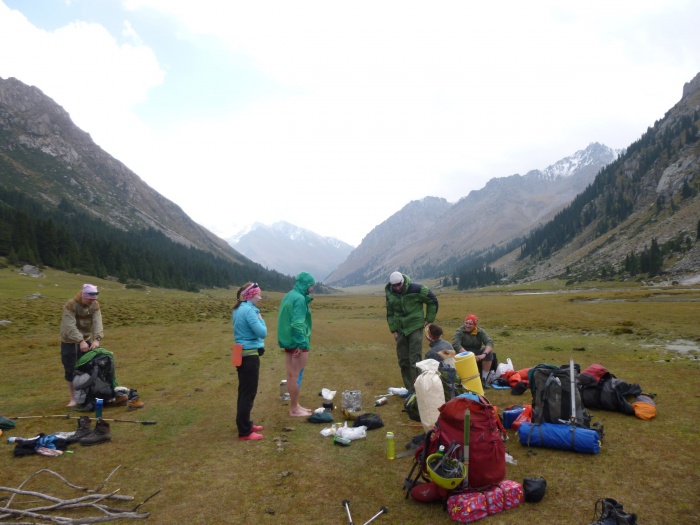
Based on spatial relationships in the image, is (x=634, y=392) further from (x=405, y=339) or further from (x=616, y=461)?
(x=405, y=339)

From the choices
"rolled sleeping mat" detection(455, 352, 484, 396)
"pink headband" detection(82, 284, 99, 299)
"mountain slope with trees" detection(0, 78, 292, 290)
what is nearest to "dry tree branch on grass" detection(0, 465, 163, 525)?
"pink headband" detection(82, 284, 99, 299)

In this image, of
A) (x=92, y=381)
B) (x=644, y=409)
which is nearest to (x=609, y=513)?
(x=644, y=409)

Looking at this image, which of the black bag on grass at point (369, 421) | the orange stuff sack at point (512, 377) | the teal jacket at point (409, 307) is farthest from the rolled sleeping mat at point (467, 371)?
the orange stuff sack at point (512, 377)

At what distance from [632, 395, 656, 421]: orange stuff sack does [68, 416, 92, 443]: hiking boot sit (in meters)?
13.2

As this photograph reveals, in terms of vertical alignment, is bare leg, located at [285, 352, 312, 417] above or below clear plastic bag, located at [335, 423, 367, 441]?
above

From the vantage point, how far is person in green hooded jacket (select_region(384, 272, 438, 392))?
1154 cm

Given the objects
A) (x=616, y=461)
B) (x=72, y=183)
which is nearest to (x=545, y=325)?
(x=616, y=461)

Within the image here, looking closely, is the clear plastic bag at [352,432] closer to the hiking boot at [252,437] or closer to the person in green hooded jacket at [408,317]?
the hiking boot at [252,437]

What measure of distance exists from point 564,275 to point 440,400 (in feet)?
512

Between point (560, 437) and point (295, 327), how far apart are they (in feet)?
21.3

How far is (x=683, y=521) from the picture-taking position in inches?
208

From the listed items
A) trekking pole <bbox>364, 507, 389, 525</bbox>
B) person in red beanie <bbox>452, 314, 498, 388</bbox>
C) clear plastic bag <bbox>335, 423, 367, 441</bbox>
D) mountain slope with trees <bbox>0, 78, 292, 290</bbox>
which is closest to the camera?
trekking pole <bbox>364, 507, 389, 525</bbox>

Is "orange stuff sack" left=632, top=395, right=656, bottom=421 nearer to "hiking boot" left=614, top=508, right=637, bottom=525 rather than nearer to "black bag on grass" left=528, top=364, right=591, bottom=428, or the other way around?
"black bag on grass" left=528, top=364, right=591, bottom=428

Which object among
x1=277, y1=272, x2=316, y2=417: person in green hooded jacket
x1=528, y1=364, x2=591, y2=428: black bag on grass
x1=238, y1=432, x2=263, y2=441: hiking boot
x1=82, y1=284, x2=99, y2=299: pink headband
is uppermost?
x1=82, y1=284, x2=99, y2=299: pink headband
